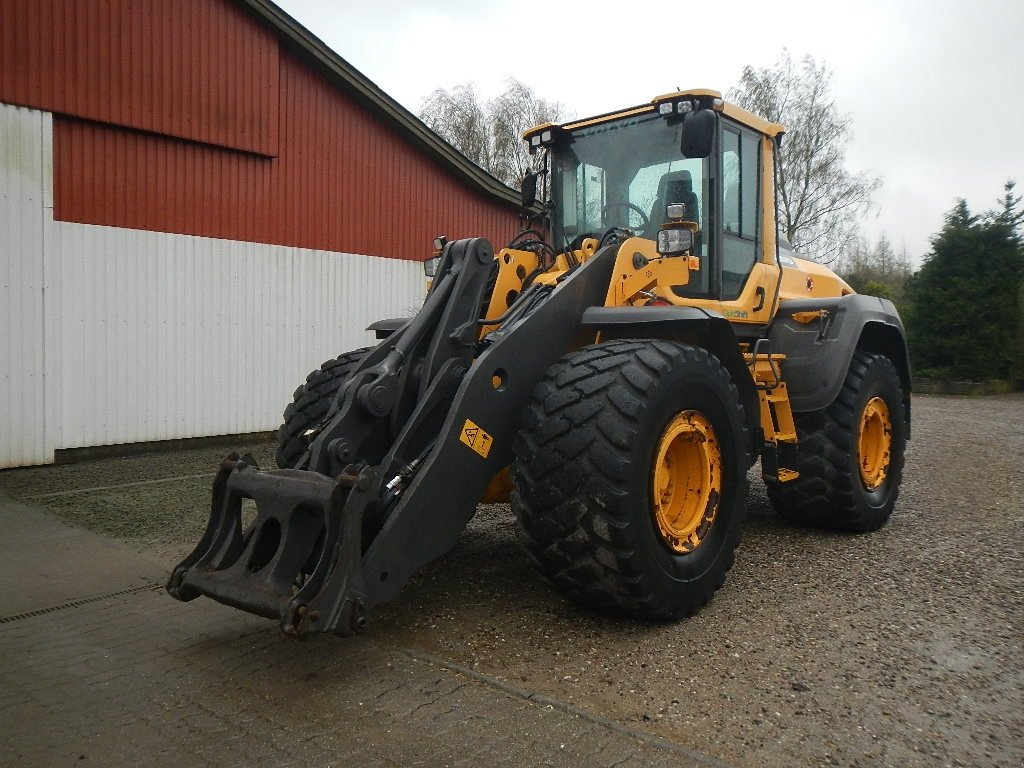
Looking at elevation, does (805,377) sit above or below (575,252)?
below

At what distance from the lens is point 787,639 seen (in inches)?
139

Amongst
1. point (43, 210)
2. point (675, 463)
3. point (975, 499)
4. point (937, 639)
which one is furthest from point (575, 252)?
point (43, 210)

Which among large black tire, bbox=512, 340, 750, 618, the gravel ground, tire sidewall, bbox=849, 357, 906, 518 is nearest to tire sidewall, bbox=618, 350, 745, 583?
large black tire, bbox=512, 340, 750, 618

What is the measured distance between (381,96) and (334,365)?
696cm

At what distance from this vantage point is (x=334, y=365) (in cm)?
484

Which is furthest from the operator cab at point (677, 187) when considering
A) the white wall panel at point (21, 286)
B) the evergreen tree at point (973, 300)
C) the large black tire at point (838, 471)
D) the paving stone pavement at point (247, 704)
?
the evergreen tree at point (973, 300)

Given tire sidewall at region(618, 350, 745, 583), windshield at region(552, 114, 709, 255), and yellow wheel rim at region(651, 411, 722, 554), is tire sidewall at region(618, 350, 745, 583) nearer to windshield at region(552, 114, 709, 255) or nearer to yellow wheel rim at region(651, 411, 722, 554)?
yellow wheel rim at region(651, 411, 722, 554)

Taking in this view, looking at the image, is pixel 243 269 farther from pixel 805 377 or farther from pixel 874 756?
pixel 874 756

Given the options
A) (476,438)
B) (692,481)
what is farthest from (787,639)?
(476,438)

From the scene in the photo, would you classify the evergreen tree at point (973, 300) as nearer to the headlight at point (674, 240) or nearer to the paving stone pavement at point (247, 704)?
the headlight at point (674, 240)

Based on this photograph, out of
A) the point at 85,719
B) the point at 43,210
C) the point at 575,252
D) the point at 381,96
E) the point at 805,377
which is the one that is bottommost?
the point at 85,719

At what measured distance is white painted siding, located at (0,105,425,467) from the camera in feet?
26.1

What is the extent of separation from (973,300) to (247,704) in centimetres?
2062

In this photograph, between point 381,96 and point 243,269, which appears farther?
point 381,96
